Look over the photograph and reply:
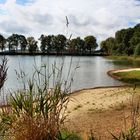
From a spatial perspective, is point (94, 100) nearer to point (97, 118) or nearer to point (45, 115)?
point (97, 118)

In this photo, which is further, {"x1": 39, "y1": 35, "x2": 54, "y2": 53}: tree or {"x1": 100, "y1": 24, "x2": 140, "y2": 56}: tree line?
{"x1": 100, "y1": 24, "x2": 140, "y2": 56}: tree line

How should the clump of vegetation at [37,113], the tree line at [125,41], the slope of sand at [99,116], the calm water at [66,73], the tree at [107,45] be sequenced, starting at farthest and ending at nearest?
the tree at [107,45]
the tree line at [125,41]
the slope of sand at [99,116]
the calm water at [66,73]
the clump of vegetation at [37,113]

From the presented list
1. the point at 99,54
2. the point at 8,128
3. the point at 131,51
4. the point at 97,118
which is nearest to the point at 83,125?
the point at 97,118

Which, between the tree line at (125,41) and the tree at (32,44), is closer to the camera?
the tree at (32,44)

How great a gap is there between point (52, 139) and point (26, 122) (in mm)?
463

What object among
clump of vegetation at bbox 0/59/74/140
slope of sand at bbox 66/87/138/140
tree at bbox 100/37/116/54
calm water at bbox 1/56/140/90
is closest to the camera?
clump of vegetation at bbox 0/59/74/140

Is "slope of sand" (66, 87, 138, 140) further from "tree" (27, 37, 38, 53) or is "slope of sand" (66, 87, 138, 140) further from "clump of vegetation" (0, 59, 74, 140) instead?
"clump of vegetation" (0, 59, 74, 140)

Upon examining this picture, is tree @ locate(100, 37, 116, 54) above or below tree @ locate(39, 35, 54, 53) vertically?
below

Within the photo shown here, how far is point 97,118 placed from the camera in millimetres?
12414

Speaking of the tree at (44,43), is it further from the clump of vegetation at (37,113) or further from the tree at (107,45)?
the tree at (107,45)

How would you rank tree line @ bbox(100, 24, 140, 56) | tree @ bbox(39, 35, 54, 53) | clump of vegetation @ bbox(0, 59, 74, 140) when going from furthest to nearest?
tree line @ bbox(100, 24, 140, 56) < tree @ bbox(39, 35, 54, 53) < clump of vegetation @ bbox(0, 59, 74, 140)

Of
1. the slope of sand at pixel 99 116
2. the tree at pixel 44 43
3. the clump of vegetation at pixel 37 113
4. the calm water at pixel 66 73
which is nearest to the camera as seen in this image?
the clump of vegetation at pixel 37 113

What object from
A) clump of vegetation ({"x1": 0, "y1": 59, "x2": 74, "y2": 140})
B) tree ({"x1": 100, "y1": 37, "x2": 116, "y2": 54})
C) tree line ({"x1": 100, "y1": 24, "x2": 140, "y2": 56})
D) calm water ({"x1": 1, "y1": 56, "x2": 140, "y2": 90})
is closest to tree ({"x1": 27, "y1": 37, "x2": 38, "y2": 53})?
Answer: calm water ({"x1": 1, "y1": 56, "x2": 140, "y2": 90})

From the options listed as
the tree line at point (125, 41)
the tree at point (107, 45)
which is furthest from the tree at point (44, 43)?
the tree at point (107, 45)
